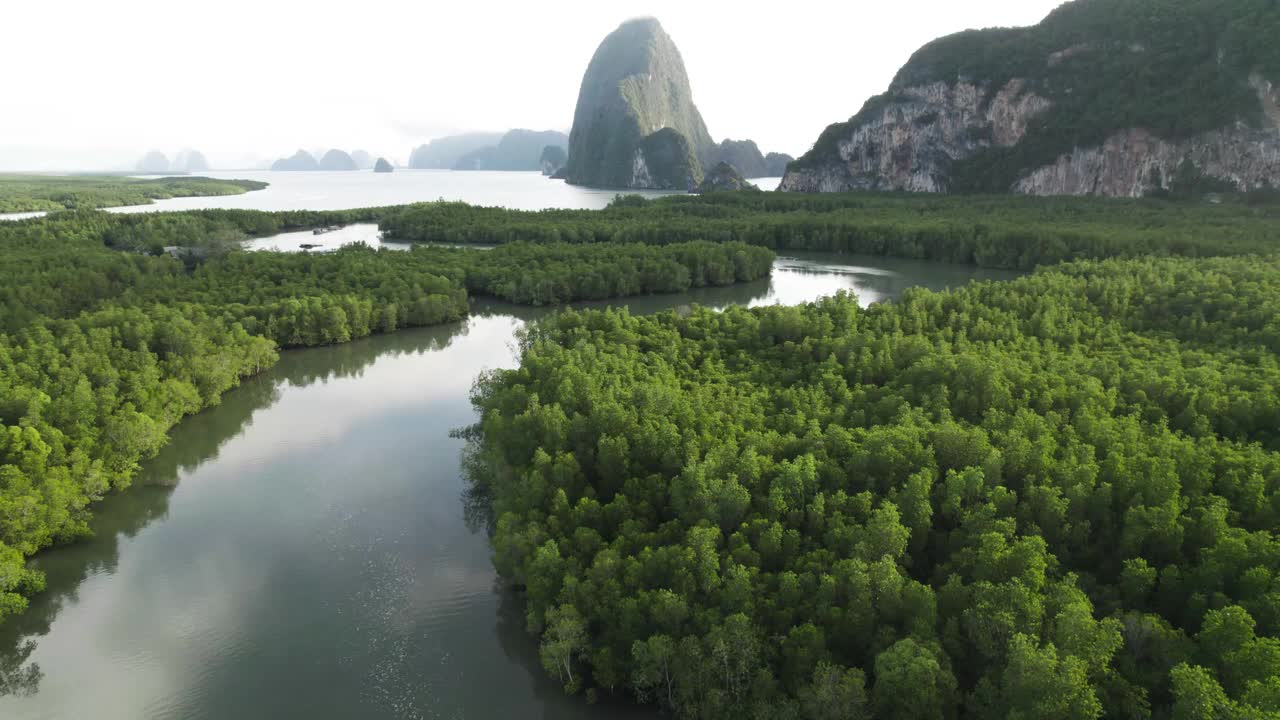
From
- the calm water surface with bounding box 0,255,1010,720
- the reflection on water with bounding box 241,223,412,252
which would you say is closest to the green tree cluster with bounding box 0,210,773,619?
the calm water surface with bounding box 0,255,1010,720

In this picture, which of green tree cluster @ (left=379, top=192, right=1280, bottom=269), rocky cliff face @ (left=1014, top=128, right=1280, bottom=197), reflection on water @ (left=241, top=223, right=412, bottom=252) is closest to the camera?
green tree cluster @ (left=379, top=192, right=1280, bottom=269)

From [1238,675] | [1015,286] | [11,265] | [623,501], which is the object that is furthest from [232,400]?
[1015,286]

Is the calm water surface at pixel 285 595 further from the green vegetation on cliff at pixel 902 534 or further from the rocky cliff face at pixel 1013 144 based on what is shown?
the rocky cliff face at pixel 1013 144

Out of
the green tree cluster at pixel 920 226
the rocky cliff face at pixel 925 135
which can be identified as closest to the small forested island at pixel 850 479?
the green tree cluster at pixel 920 226

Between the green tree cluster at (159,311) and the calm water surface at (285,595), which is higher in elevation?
the green tree cluster at (159,311)

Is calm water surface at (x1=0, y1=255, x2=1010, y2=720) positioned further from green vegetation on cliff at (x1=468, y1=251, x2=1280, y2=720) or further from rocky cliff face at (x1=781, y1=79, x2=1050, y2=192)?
rocky cliff face at (x1=781, y1=79, x2=1050, y2=192)

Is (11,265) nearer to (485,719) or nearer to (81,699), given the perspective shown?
(81,699)
